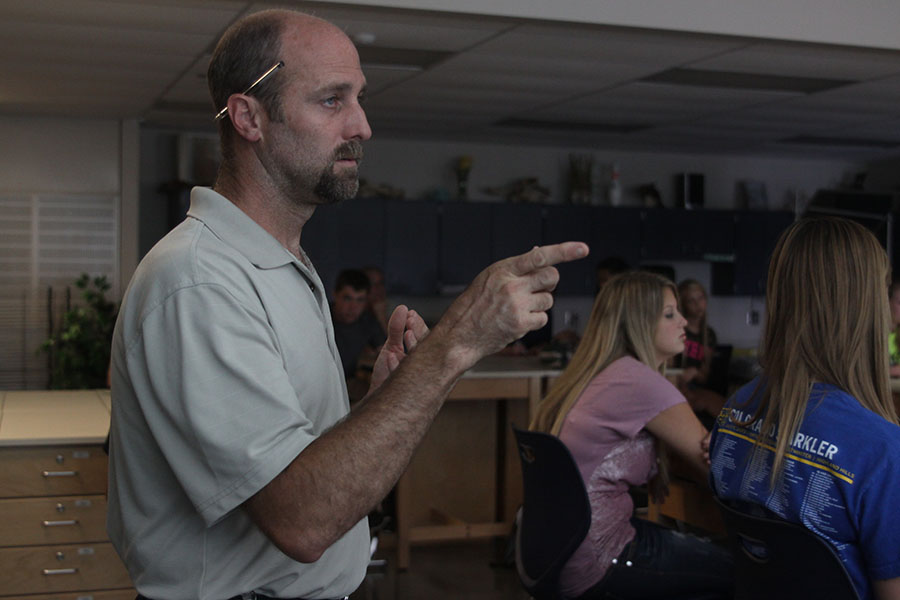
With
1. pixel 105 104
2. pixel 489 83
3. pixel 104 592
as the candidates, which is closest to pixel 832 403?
pixel 104 592

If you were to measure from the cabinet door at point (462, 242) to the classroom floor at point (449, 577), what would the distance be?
335 centimetres

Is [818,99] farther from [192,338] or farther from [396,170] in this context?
[192,338]

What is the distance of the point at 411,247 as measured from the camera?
8.44 m

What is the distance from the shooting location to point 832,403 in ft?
6.34

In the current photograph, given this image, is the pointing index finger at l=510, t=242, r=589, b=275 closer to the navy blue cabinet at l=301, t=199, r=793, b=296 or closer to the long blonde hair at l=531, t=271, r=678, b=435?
the long blonde hair at l=531, t=271, r=678, b=435

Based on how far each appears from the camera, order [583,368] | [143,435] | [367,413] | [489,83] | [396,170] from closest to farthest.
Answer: [367,413] → [143,435] → [583,368] → [489,83] → [396,170]

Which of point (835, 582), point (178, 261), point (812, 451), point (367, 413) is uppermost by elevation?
point (178, 261)

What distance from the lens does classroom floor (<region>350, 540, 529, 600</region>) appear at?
462 centimetres

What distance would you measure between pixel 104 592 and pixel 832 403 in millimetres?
2437

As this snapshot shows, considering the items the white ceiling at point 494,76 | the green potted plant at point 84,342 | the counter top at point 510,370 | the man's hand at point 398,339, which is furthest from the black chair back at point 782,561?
the green potted plant at point 84,342

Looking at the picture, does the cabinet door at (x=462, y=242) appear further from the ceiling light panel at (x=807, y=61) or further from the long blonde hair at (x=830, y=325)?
the long blonde hair at (x=830, y=325)

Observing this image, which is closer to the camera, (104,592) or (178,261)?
(178,261)

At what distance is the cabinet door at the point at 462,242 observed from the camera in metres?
8.53

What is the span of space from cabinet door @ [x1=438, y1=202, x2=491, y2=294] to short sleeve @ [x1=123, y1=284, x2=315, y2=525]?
289 inches
